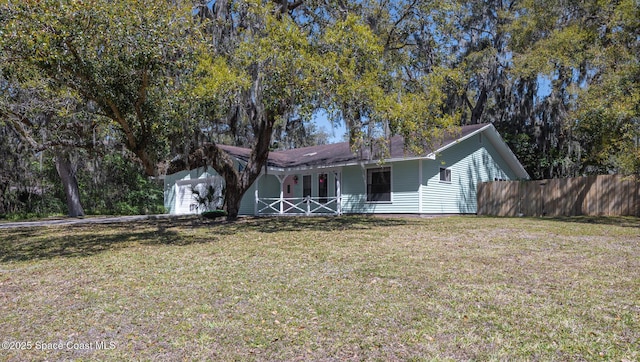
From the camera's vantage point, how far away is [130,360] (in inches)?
129

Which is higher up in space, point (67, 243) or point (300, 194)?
point (300, 194)

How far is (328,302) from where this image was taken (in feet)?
15.1

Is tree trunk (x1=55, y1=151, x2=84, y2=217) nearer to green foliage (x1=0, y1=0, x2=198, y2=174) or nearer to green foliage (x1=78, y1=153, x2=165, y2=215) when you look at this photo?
green foliage (x1=78, y1=153, x2=165, y2=215)

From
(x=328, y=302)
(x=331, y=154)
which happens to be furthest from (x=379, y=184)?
(x=328, y=302)

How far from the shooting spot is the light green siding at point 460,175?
1742cm

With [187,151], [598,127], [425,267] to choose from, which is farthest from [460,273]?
[598,127]

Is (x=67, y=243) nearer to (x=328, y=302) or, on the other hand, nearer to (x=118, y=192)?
(x=328, y=302)

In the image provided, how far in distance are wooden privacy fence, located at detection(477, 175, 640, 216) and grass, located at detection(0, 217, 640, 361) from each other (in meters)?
10.4

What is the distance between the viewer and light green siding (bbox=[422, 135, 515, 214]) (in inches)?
686

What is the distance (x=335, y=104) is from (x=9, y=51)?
276 inches

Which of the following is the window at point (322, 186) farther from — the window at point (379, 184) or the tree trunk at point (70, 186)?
the tree trunk at point (70, 186)

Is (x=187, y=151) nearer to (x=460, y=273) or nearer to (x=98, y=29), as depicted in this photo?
(x=98, y=29)

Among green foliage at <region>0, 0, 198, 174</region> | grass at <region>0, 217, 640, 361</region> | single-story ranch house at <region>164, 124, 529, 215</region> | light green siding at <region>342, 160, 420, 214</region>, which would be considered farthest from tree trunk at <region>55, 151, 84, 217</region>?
grass at <region>0, 217, 640, 361</region>

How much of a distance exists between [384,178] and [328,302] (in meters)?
13.8
